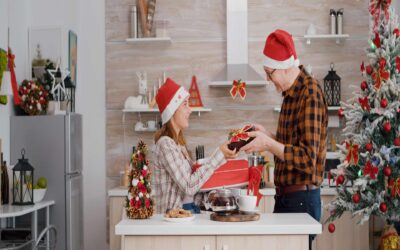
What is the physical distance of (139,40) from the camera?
7027 millimetres

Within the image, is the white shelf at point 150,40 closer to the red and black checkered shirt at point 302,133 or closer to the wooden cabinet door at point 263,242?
the red and black checkered shirt at point 302,133

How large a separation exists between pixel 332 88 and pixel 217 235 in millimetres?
3918

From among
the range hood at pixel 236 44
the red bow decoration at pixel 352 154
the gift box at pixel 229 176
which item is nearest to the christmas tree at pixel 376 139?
the red bow decoration at pixel 352 154

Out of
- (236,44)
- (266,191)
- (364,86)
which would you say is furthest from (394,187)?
(236,44)

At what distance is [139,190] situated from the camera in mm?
3609

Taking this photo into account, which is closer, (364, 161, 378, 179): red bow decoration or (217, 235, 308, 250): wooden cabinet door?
(217, 235, 308, 250): wooden cabinet door

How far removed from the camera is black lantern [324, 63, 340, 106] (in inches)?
276

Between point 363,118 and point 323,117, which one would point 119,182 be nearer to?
point 363,118

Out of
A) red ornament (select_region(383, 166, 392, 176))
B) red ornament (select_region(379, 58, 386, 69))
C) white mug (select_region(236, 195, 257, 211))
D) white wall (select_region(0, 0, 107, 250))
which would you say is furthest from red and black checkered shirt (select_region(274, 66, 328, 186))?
white wall (select_region(0, 0, 107, 250))

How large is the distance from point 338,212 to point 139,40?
2.56m

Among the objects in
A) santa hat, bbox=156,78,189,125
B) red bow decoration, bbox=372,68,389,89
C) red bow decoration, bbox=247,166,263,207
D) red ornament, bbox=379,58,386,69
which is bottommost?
red bow decoration, bbox=247,166,263,207

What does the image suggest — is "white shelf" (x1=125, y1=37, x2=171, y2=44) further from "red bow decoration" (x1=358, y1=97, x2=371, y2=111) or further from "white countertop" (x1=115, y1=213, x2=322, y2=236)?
"white countertop" (x1=115, y1=213, x2=322, y2=236)

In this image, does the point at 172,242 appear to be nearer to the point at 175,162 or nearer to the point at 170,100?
the point at 175,162

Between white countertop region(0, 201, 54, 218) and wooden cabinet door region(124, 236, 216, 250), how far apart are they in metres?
1.77
